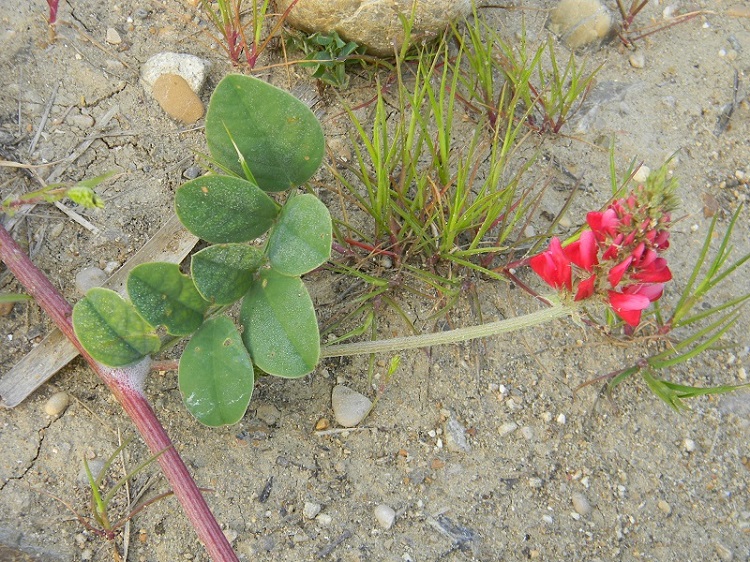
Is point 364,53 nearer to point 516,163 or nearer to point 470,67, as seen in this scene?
point 470,67

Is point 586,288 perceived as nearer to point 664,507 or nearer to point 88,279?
point 664,507

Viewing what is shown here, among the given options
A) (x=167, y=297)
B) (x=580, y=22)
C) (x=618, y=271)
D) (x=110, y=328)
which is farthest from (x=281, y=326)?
(x=580, y=22)

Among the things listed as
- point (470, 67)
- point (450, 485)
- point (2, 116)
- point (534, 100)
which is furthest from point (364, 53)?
point (450, 485)

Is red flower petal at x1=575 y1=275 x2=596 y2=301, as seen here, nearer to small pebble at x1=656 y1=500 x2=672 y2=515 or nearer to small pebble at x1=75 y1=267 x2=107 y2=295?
small pebble at x1=656 y1=500 x2=672 y2=515

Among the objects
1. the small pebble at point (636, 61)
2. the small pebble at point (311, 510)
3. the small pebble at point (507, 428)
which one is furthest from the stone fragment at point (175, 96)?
the small pebble at point (636, 61)

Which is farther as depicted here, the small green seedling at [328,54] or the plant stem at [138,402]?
the small green seedling at [328,54]

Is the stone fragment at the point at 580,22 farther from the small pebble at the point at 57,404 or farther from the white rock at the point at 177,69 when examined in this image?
the small pebble at the point at 57,404
